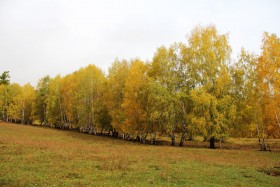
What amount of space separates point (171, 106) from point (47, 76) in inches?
2730

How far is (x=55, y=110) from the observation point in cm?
8575

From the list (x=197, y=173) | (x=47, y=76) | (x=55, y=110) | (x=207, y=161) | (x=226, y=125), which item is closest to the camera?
(x=197, y=173)

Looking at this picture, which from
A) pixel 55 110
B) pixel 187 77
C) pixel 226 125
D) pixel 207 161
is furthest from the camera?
pixel 55 110

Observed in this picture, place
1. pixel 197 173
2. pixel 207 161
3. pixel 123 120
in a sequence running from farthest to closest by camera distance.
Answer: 1. pixel 123 120
2. pixel 207 161
3. pixel 197 173

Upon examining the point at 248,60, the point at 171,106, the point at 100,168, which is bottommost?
the point at 100,168

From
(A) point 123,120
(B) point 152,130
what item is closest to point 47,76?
(A) point 123,120

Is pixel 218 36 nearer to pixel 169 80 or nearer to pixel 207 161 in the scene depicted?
pixel 169 80

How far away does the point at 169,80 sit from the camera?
1672 inches

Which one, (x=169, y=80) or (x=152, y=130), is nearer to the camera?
(x=169, y=80)

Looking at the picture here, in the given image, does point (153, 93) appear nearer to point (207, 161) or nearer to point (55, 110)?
point (207, 161)

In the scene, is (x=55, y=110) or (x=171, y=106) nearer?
(x=171, y=106)

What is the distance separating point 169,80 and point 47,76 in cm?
6703

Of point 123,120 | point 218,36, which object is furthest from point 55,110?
point 218,36

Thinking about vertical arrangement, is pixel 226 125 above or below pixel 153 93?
below
